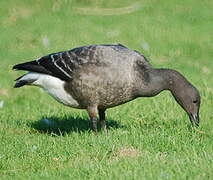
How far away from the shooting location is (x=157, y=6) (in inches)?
819

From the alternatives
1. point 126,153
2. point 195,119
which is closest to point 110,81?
point 195,119

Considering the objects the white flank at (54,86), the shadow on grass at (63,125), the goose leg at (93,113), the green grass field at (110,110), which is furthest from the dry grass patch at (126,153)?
the shadow on grass at (63,125)

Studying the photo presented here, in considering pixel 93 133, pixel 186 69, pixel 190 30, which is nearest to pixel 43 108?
pixel 93 133

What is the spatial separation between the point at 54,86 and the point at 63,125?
3.83 feet

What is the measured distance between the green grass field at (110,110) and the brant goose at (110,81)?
50 cm

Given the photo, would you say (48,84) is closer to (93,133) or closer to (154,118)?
(93,133)

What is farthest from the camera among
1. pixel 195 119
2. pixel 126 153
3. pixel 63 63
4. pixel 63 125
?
pixel 63 125

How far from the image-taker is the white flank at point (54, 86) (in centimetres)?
923

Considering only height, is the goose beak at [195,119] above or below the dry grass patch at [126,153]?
below

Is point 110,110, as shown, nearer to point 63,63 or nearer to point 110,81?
point 63,63

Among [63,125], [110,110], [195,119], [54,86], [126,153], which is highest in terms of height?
[54,86]

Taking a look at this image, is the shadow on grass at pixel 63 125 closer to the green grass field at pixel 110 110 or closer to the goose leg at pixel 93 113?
the green grass field at pixel 110 110

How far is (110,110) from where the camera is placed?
11445mm

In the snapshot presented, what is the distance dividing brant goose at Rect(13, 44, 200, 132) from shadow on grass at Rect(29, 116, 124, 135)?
780mm
